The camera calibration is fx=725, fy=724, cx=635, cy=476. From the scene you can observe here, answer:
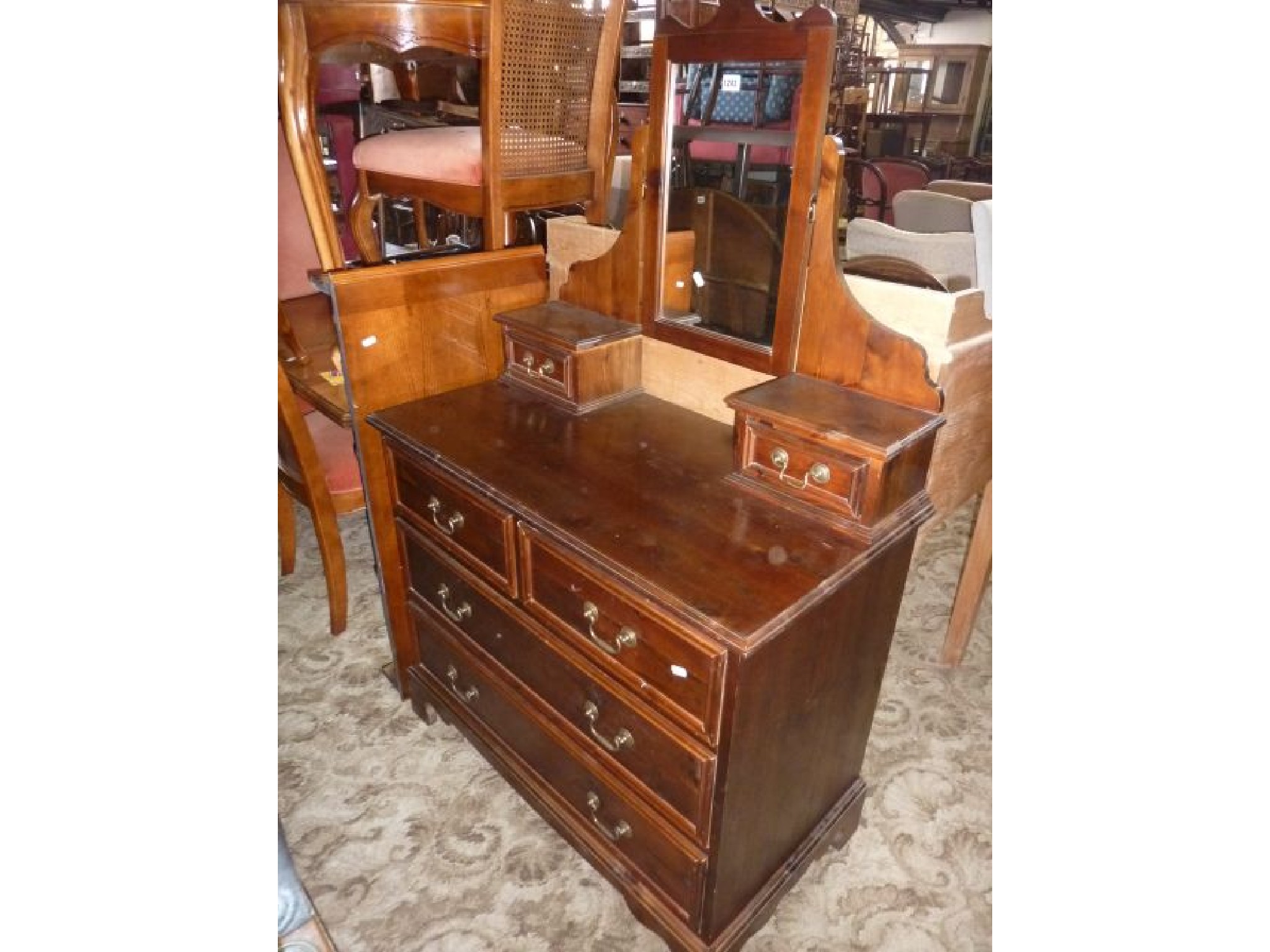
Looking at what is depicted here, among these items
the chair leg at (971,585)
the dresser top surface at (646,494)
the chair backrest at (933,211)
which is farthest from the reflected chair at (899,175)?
the dresser top surface at (646,494)

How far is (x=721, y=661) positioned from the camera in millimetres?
1103

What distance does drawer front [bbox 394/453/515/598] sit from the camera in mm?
1495

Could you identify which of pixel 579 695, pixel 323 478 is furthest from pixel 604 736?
pixel 323 478

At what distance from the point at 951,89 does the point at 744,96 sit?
12370 mm

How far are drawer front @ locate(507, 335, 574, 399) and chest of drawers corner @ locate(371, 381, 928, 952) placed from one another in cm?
5

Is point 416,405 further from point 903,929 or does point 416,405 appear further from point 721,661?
point 903,929

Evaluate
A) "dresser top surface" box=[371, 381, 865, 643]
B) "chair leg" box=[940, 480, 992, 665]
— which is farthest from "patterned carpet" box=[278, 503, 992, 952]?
"dresser top surface" box=[371, 381, 865, 643]

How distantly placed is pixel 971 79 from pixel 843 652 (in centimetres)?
1268

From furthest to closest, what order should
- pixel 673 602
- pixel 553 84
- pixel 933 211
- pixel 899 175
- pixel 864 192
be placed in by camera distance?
pixel 864 192 < pixel 899 175 < pixel 933 211 < pixel 553 84 < pixel 673 602

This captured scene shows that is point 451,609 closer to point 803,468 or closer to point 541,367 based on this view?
point 541,367

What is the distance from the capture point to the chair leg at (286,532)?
2.66 metres

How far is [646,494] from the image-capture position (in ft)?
4.65

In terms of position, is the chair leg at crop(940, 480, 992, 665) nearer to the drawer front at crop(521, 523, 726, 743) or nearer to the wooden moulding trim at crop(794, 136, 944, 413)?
the wooden moulding trim at crop(794, 136, 944, 413)

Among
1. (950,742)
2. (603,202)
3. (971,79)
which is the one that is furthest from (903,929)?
(971,79)
